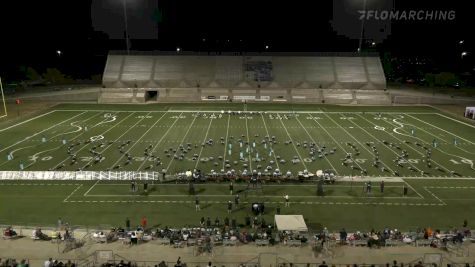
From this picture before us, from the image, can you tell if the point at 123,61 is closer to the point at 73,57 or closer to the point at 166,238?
the point at 73,57

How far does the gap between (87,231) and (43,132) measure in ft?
89.5

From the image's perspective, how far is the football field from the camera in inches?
953

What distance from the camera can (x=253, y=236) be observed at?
63.6ft

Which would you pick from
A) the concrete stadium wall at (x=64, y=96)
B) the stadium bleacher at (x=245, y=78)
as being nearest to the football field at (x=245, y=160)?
the concrete stadium wall at (x=64, y=96)

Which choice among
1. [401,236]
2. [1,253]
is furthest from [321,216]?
[1,253]

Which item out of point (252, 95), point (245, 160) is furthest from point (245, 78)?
point (245, 160)

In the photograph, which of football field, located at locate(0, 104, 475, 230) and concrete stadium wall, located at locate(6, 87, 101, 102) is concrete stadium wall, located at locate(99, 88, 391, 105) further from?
football field, located at locate(0, 104, 475, 230)

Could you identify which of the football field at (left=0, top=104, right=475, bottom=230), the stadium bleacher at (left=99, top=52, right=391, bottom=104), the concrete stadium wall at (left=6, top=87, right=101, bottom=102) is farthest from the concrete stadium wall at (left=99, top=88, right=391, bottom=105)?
the football field at (left=0, top=104, right=475, bottom=230)

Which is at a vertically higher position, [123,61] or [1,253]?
[123,61]

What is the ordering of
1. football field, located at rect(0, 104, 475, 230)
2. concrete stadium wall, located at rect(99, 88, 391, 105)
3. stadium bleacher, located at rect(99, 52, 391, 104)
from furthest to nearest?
stadium bleacher, located at rect(99, 52, 391, 104)
concrete stadium wall, located at rect(99, 88, 391, 105)
football field, located at rect(0, 104, 475, 230)

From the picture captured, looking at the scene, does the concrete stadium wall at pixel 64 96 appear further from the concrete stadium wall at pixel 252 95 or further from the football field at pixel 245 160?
the football field at pixel 245 160

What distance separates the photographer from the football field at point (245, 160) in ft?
79.5

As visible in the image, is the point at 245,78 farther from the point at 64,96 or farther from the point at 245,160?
the point at 245,160

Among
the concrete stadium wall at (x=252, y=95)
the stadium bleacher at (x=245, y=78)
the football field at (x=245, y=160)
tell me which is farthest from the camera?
the stadium bleacher at (x=245, y=78)
